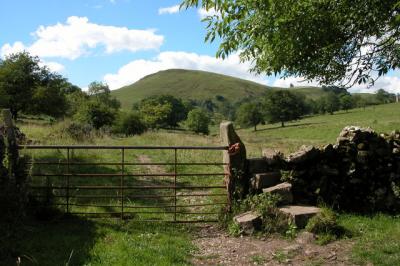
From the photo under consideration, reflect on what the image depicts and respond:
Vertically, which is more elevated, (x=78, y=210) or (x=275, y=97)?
(x=275, y=97)

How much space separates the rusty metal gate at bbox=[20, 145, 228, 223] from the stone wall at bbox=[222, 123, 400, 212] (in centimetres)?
129

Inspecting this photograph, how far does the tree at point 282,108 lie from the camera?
91.5 metres

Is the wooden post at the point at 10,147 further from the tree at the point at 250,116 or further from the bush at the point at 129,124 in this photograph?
the tree at the point at 250,116

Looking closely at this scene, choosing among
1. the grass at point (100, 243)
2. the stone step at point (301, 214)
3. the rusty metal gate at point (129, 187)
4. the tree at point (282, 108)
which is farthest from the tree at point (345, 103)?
the grass at point (100, 243)

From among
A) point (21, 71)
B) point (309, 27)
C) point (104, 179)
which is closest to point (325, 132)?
point (21, 71)

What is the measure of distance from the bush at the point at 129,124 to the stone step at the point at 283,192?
120 ft

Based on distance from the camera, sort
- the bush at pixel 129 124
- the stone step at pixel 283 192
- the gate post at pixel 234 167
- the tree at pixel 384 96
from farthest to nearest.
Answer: the tree at pixel 384 96, the bush at pixel 129 124, the gate post at pixel 234 167, the stone step at pixel 283 192

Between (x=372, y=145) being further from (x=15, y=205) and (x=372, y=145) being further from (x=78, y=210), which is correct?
(x=15, y=205)

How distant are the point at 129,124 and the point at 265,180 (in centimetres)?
4025

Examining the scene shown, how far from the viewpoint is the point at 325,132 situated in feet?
201

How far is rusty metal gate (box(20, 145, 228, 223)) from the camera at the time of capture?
31.4ft

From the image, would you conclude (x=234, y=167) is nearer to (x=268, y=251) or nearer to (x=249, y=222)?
(x=249, y=222)

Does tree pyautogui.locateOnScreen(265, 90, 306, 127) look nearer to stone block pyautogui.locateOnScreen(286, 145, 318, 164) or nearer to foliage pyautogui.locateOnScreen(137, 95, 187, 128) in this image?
foliage pyautogui.locateOnScreen(137, 95, 187, 128)

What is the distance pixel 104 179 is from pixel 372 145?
8.43 meters
